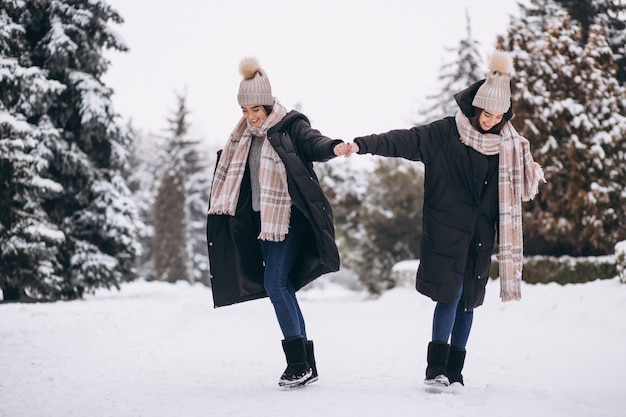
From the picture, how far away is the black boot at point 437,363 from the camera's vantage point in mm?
4000

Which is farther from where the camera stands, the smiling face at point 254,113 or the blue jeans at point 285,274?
the smiling face at point 254,113

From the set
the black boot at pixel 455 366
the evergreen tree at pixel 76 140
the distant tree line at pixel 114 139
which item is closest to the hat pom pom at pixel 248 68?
the black boot at pixel 455 366

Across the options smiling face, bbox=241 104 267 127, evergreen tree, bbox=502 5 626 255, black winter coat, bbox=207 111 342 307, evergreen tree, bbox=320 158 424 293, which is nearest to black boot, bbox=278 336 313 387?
black winter coat, bbox=207 111 342 307

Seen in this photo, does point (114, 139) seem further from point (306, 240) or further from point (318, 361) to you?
point (306, 240)

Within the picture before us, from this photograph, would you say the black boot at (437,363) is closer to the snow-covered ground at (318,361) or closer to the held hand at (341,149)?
the snow-covered ground at (318,361)

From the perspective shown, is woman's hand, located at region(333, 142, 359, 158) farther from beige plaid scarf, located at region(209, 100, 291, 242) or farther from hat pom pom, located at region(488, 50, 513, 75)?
hat pom pom, located at region(488, 50, 513, 75)

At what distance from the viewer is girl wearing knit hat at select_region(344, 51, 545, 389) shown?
13.5 ft

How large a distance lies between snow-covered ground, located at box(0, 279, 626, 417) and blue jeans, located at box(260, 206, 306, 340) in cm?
45

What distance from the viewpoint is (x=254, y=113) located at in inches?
179

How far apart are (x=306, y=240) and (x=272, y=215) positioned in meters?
0.40

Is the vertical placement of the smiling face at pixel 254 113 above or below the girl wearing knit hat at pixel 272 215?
above

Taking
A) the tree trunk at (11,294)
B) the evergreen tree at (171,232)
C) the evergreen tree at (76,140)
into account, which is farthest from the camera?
the evergreen tree at (171,232)

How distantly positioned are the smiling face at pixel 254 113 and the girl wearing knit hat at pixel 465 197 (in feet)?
2.57

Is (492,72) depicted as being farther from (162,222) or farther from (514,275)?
(162,222)
